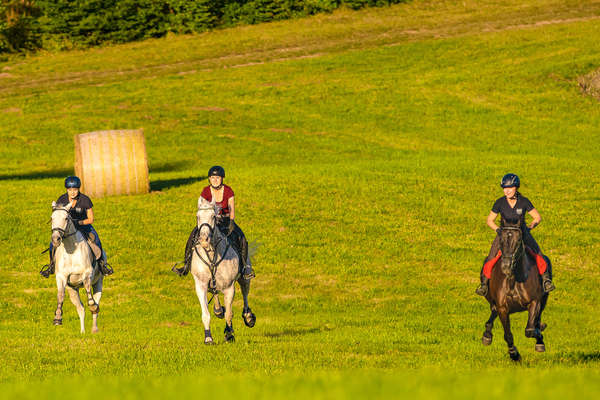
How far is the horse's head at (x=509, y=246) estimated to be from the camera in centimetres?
1483

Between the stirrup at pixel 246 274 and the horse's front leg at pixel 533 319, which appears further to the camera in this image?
the stirrup at pixel 246 274

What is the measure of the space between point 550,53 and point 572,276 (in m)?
45.0

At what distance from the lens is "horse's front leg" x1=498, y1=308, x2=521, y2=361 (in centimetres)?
1552

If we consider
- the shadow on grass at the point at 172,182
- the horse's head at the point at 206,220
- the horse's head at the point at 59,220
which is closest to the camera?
the horse's head at the point at 206,220

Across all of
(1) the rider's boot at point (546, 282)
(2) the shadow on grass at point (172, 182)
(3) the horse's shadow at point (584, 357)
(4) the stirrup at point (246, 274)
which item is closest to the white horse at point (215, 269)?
(4) the stirrup at point (246, 274)

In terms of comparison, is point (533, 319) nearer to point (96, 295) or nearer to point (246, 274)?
point (246, 274)

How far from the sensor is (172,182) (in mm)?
40281

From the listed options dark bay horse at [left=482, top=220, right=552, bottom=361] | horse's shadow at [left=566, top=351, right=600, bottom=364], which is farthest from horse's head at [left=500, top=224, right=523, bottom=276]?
horse's shadow at [left=566, top=351, right=600, bottom=364]

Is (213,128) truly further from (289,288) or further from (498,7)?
(498,7)

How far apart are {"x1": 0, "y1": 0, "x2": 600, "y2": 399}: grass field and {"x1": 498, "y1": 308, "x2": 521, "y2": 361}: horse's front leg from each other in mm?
269

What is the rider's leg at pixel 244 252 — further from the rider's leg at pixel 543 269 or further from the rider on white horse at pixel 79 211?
the rider's leg at pixel 543 269

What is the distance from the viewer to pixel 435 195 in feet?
119

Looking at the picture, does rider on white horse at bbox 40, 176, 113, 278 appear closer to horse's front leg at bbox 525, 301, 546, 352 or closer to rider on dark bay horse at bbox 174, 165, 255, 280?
rider on dark bay horse at bbox 174, 165, 255, 280

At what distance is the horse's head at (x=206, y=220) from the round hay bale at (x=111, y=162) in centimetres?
2015
